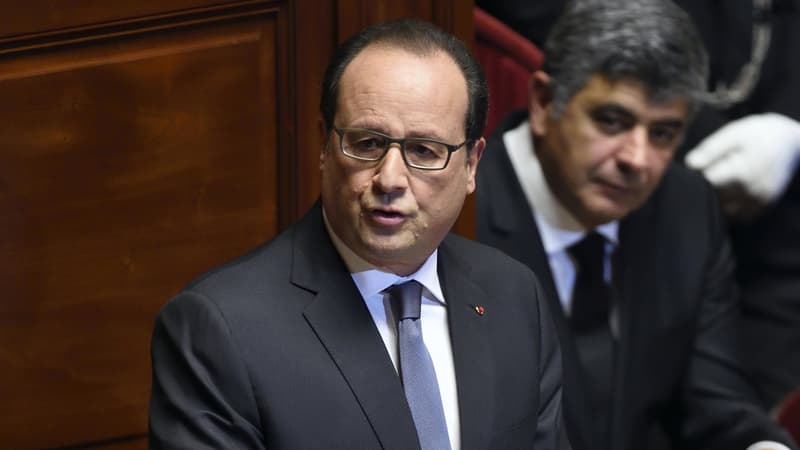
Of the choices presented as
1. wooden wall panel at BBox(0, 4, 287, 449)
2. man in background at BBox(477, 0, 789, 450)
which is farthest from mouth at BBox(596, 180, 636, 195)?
wooden wall panel at BBox(0, 4, 287, 449)

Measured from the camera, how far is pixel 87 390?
2.23 metres

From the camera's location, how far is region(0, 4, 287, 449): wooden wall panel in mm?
2189

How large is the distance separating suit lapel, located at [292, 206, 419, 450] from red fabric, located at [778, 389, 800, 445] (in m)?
1.31

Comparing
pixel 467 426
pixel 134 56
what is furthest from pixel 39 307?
pixel 467 426

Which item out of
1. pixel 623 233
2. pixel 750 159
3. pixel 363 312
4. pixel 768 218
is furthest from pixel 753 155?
pixel 363 312

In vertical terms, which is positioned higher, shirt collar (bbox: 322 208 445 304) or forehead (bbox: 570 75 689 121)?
shirt collar (bbox: 322 208 445 304)

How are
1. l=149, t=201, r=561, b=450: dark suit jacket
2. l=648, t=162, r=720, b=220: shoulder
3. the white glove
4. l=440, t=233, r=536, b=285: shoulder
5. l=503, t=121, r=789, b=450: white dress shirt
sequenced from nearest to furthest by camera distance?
l=149, t=201, r=561, b=450: dark suit jacket
l=440, t=233, r=536, b=285: shoulder
l=503, t=121, r=789, b=450: white dress shirt
l=648, t=162, r=720, b=220: shoulder
the white glove

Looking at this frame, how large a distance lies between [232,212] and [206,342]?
1.97 ft

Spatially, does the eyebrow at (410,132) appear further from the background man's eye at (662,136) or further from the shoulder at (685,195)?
the shoulder at (685,195)

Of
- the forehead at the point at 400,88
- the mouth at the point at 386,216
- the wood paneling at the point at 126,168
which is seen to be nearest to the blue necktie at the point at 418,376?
the mouth at the point at 386,216

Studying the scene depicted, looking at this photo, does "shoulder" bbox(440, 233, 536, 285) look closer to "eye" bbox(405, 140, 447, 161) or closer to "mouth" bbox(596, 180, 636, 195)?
"eye" bbox(405, 140, 447, 161)

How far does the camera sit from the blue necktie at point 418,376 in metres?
1.74

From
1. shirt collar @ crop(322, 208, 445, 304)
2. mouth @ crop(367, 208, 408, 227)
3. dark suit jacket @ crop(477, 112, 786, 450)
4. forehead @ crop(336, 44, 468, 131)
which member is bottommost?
dark suit jacket @ crop(477, 112, 786, 450)

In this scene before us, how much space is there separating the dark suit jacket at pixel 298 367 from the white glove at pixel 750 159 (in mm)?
1317
